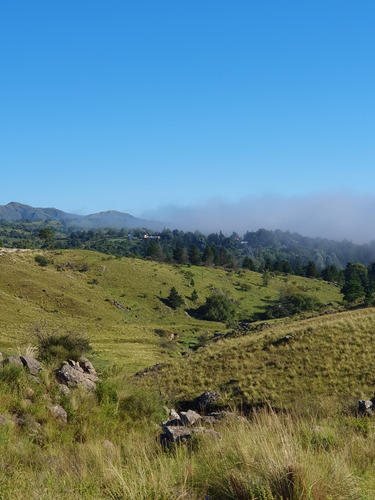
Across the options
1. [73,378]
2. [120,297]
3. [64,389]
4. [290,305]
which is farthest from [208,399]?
[290,305]

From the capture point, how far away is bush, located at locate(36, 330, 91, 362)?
1238cm

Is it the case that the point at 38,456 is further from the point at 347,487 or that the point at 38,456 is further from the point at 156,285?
the point at 156,285

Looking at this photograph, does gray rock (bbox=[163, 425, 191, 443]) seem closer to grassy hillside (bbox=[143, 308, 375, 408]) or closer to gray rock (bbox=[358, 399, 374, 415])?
gray rock (bbox=[358, 399, 374, 415])

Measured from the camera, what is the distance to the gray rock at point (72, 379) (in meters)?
10.3

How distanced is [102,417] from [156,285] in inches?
3606

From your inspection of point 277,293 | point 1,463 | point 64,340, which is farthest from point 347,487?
point 277,293

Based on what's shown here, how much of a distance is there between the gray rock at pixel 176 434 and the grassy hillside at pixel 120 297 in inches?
1352

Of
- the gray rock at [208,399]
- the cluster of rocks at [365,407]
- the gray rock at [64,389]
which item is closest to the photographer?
the cluster of rocks at [365,407]

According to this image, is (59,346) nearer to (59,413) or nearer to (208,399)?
(59,413)

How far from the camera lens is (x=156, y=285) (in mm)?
100062

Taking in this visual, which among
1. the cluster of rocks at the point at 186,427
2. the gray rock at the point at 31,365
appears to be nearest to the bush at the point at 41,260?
the gray rock at the point at 31,365

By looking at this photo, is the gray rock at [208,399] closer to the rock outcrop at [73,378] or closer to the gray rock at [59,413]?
the rock outcrop at [73,378]

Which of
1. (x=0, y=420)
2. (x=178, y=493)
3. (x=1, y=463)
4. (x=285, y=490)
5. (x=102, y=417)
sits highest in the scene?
(x=285, y=490)

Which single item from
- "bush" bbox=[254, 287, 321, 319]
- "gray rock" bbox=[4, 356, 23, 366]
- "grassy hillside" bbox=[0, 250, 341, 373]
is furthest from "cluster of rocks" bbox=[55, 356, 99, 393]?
"bush" bbox=[254, 287, 321, 319]
